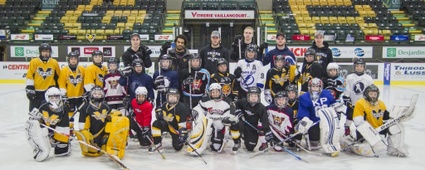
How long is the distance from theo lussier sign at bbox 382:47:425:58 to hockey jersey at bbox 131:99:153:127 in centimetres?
1118

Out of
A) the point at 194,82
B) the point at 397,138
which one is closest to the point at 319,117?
the point at 397,138

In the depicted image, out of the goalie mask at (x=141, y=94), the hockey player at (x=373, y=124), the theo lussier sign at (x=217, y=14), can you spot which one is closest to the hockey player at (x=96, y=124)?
the goalie mask at (x=141, y=94)

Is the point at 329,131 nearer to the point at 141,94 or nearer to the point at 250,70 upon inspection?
the point at 250,70

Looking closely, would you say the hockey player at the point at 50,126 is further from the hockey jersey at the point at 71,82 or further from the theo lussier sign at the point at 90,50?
the theo lussier sign at the point at 90,50

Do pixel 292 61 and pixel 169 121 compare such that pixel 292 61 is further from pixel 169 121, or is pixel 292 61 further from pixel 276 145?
pixel 169 121

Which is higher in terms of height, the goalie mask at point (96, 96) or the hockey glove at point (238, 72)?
the hockey glove at point (238, 72)

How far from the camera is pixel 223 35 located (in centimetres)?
1841

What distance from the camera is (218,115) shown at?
519 centimetres

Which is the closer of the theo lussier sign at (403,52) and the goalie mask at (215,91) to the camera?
the goalie mask at (215,91)

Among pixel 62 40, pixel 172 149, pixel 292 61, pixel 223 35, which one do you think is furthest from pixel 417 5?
pixel 172 149

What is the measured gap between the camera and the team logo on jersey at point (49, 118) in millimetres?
4746

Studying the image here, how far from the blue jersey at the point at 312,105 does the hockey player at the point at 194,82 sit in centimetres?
Answer: 118

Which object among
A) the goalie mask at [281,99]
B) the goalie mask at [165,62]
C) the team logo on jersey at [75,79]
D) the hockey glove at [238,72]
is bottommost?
the goalie mask at [281,99]

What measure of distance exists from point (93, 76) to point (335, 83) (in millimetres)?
2974
